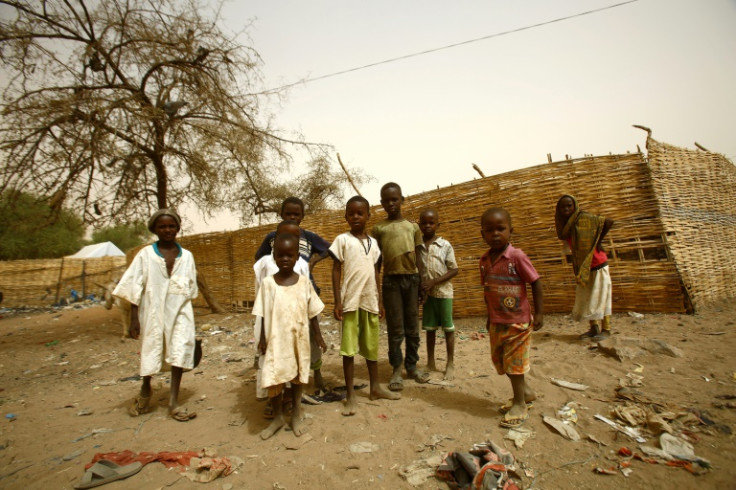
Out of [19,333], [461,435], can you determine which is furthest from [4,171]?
[461,435]

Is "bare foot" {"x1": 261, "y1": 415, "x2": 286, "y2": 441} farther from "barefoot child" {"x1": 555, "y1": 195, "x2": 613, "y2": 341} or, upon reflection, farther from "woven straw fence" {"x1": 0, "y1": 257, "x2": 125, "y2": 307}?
"woven straw fence" {"x1": 0, "y1": 257, "x2": 125, "y2": 307}

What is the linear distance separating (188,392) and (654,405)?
13.6 ft

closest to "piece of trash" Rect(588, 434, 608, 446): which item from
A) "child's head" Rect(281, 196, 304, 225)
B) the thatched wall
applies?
the thatched wall

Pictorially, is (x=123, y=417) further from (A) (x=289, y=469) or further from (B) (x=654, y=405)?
(B) (x=654, y=405)

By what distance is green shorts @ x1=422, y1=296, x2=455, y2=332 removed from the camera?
3.46m

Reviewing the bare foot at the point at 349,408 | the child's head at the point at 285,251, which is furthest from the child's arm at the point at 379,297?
the child's head at the point at 285,251

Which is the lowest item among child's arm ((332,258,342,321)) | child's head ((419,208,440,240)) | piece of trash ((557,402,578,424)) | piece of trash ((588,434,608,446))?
piece of trash ((588,434,608,446))

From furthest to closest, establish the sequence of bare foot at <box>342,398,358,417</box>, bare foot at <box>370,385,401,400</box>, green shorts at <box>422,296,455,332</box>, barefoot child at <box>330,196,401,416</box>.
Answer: green shorts at <box>422,296,455,332</box> < bare foot at <box>370,385,401,400</box> < barefoot child at <box>330,196,401,416</box> < bare foot at <box>342,398,358,417</box>

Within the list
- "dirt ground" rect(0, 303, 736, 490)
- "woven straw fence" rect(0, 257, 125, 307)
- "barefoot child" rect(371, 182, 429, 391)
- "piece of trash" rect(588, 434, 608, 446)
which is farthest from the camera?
"woven straw fence" rect(0, 257, 125, 307)

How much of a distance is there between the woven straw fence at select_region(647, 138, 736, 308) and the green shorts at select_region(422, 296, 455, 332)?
10.4 ft

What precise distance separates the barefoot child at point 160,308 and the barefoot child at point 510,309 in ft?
8.61

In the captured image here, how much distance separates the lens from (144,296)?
3049 mm

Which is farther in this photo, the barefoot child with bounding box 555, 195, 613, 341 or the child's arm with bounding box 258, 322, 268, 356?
the barefoot child with bounding box 555, 195, 613, 341

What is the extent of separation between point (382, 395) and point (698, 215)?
505 centimetres
